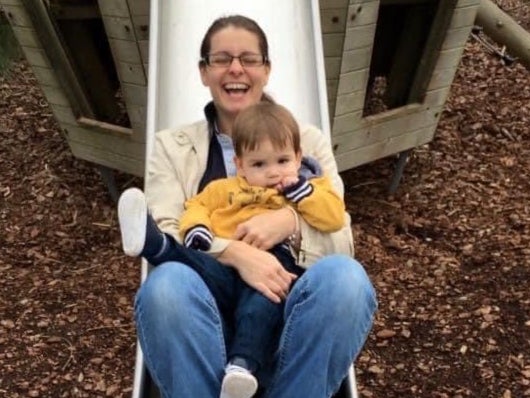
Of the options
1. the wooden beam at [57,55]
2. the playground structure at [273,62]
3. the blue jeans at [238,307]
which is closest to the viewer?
the blue jeans at [238,307]

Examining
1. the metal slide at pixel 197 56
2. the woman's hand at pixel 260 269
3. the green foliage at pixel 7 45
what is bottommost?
the green foliage at pixel 7 45

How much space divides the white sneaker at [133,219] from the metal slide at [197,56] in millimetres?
920

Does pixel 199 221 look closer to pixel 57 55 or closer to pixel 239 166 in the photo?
pixel 239 166

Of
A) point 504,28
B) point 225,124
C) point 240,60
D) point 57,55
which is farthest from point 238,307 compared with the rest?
point 504,28

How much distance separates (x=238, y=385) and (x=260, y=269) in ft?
0.96

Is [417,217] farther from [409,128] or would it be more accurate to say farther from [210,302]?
[210,302]

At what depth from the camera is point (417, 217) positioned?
4340 mm

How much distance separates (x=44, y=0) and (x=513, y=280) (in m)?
2.22

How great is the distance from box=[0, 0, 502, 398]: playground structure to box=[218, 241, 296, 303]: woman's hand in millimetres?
940

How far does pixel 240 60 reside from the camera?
2.51 m

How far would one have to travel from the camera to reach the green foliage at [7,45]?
3685mm

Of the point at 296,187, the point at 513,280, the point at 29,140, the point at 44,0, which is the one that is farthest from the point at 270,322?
the point at 29,140

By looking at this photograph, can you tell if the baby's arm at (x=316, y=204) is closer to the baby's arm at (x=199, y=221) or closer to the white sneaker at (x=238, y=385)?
the baby's arm at (x=199, y=221)

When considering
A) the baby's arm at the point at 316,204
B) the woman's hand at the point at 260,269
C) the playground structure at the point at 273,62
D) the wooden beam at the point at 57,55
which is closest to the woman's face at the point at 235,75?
the baby's arm at the point at 316,204
